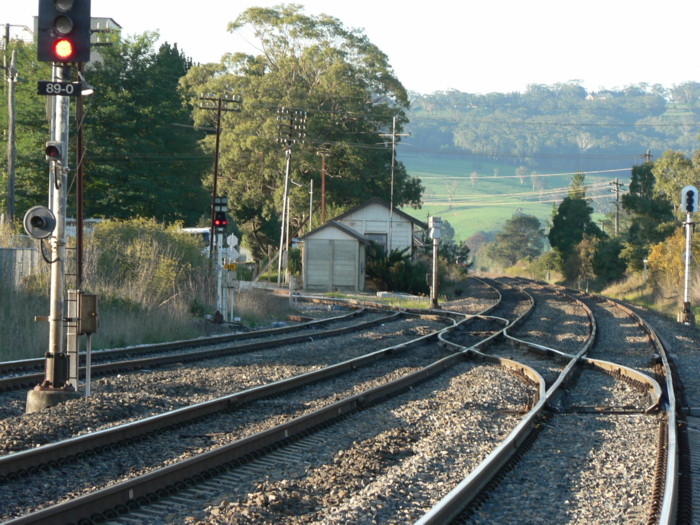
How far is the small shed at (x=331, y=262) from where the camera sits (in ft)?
138

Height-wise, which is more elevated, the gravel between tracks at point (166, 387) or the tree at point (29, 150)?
the tree at point (29, 150)

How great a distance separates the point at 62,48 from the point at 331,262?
3291 centimetres

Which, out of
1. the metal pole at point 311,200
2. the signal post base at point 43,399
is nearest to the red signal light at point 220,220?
the signal post base at point 43,399

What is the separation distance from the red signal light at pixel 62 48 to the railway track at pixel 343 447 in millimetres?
4205

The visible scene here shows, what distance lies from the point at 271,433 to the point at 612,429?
3.85 m

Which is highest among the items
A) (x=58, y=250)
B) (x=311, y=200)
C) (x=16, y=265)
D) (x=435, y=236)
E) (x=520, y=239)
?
(x=311, y=200)

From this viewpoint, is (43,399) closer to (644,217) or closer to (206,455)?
(206,455)

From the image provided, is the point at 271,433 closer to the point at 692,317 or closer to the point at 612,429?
the point at 612,429

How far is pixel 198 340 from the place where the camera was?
1805cm

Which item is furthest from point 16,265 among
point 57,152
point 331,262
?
point 331,262

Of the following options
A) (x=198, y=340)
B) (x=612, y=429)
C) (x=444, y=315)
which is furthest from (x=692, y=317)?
(x=612, y=429)

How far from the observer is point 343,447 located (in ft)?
27.3

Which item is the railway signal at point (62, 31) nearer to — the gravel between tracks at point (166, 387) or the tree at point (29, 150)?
the gravel between tracks at point (166, 387)

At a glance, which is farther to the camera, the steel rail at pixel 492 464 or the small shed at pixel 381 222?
the small shed at pixel 381 222
